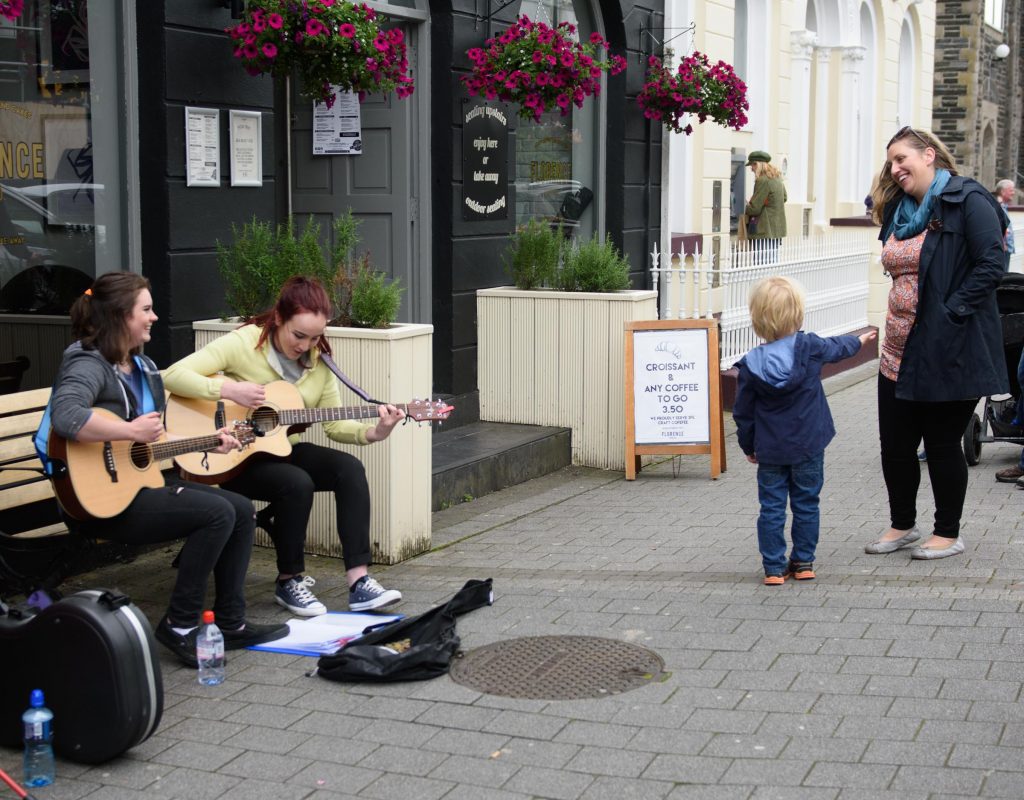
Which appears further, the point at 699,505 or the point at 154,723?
the point at 699,505

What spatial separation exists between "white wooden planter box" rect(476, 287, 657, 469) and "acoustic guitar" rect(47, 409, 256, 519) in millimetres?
4341

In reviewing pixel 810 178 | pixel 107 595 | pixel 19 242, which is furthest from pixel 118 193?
pixel 810 178

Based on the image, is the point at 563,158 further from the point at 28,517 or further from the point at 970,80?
the point at 970,80

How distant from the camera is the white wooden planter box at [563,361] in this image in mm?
9328

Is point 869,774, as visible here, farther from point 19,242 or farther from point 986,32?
point 986,32

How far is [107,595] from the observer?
4480mm

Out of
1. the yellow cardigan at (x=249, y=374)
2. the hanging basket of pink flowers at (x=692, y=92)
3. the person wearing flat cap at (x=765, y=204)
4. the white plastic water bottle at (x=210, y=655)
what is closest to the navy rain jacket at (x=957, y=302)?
the yellow cardigan at (x=249, y=374)

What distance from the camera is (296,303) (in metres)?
5.95

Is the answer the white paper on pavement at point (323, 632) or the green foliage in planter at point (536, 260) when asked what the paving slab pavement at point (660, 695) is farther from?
the green foliage in planter at point (536, 260)

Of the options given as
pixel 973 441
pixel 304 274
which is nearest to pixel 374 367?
pixel 304 274

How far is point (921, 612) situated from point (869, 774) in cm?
184

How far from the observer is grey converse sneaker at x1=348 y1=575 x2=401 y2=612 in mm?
6070

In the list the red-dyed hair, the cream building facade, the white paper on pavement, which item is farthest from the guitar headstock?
the cream building facade

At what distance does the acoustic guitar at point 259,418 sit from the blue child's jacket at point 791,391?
141 cm
